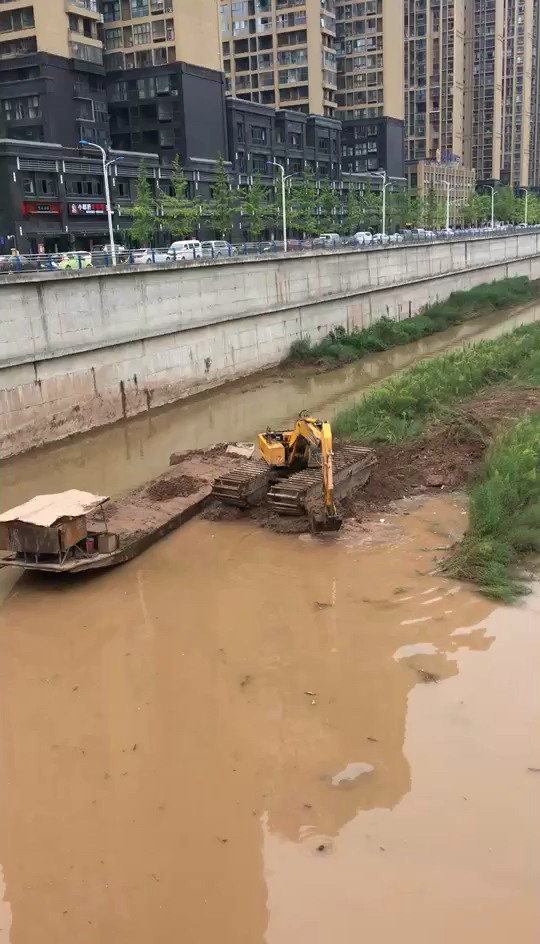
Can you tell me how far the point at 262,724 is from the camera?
909 cm

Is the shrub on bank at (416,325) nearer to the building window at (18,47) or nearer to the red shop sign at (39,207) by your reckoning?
the red shop sign at (39,207)

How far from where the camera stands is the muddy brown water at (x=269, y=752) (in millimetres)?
6652

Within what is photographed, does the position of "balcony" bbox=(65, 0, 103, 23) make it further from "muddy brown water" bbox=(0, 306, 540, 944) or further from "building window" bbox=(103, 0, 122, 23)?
"muddy brown water" bbox=(0, 306, 540, 944)

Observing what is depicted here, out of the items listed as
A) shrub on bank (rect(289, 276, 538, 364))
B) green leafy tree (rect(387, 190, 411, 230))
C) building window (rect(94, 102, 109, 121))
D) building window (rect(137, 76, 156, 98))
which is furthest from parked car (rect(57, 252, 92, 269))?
green leafy tree (rect(387, 190, 411, 230))

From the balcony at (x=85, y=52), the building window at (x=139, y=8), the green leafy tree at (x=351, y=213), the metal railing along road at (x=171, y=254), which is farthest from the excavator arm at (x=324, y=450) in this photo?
the green leafy tree at (x=351, y=213)

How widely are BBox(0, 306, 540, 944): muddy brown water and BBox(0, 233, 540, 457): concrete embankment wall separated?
10.3 metres

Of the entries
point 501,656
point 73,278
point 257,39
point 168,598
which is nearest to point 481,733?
point 501,656

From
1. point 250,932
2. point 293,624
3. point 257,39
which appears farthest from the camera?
point 257,39

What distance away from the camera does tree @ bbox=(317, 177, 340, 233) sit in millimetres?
64438

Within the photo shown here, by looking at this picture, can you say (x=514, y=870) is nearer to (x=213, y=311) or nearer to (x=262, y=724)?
(x=262, y=724)

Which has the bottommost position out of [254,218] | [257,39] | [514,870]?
[514,870]

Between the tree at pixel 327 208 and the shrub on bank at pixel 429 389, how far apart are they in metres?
38.2

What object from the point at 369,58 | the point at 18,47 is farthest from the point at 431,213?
the point at 18,47

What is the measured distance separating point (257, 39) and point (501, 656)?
83.4 meters
